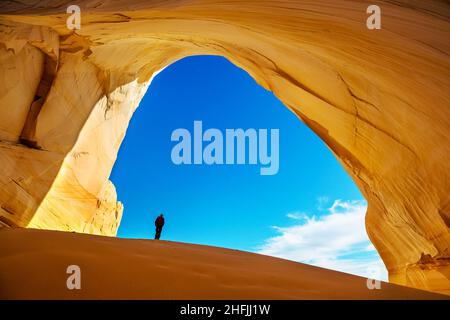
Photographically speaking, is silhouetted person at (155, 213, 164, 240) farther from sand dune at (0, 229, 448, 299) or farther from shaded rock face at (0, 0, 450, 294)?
sand dune at (0, 229, 448, 299)

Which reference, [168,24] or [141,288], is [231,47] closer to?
[168,24]

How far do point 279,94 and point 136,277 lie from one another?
8.84 meters

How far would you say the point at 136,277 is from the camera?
2254 millimetres

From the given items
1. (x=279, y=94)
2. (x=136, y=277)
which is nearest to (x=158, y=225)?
(x=279, y=94)

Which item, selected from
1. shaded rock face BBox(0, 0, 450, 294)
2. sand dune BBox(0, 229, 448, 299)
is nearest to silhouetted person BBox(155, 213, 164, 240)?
shaded rock face BBox(0, 0, 450, 294)

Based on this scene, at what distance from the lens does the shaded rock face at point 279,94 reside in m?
4.71

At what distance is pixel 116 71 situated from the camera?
14.4m

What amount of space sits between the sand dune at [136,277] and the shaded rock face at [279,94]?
3.49 m

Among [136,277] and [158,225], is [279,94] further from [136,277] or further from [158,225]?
[136,277]

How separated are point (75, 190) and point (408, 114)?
12.6 meters

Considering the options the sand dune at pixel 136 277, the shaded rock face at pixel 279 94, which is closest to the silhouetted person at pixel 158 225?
the shaded rock face at pixel 279 94

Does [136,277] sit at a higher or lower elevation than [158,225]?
lower

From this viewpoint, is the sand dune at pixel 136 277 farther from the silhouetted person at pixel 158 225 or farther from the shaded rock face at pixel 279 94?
the silhouetted person at pixel 158 225

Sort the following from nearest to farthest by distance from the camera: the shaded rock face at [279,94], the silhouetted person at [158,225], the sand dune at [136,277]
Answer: the sand dune at [136,277], the shaded rock face at [279,94], the silhouetted person at [158,225]
